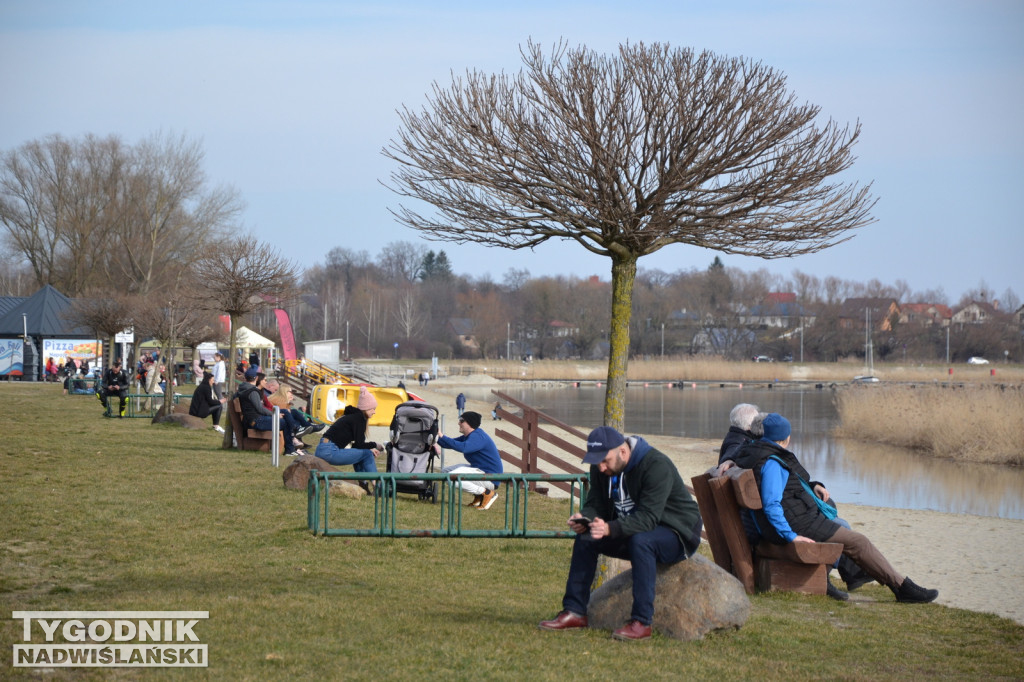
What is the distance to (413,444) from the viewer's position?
39.4 ft

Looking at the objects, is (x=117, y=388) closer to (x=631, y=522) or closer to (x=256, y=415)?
(x=256, y=415)

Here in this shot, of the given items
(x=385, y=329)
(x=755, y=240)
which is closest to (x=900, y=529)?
(x=755, y=240)

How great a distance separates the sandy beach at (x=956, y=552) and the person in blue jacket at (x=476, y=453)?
14.6ft

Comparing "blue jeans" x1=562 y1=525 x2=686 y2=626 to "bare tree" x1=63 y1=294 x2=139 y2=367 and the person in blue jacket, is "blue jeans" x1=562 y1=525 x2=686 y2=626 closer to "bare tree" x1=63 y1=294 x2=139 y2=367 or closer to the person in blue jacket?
the person in blue jacket

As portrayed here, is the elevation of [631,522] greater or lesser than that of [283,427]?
greater

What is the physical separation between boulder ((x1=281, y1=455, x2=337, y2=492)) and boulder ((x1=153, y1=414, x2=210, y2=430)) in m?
9.68

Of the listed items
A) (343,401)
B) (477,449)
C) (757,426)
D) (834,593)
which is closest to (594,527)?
(757,426)

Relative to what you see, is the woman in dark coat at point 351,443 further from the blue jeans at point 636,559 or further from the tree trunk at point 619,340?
the blue jeans at point 636,559

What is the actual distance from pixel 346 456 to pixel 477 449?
176 centimetres

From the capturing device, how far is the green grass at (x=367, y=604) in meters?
5.33

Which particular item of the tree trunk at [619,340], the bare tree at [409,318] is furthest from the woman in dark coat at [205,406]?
the bare tree at [409,318]

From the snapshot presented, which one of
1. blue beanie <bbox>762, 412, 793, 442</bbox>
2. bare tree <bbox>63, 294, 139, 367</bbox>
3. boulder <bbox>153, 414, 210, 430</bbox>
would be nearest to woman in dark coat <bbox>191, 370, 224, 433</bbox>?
boulder <bbox>153, 414, 210, 430</bbox>

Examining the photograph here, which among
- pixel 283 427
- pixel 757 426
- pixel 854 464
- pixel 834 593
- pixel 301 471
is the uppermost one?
pixel 757 426

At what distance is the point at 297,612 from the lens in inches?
246
